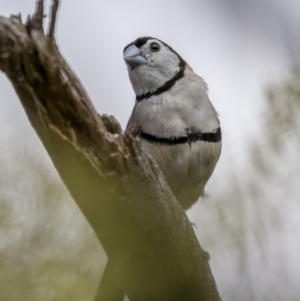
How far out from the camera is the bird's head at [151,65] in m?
3.48

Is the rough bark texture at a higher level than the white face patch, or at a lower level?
lower

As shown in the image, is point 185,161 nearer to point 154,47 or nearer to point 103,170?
point 154,47

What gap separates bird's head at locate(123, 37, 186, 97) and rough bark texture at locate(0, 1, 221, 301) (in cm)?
164

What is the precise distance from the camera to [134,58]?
354 centimetres

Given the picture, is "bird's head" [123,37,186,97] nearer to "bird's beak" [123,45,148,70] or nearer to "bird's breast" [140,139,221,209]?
"bird's beak" [123,45,148,70]

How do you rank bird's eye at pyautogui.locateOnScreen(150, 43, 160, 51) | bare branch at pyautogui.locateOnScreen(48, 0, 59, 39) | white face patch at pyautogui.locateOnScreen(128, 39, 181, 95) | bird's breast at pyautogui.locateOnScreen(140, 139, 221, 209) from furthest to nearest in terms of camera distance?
bird's eye at pyautogui.locateOnScreen(150, 43, 160, 51)
white face patch at pyautogui.locateOnScreen(128, 39, 181, 95)
bird's breast at pyautogui.locateOnScreen(140, 139, 221, 209)
bare branch at pyautogui.locateOnScreen(48, 0, 59, 39)

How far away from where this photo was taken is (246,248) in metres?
1.18

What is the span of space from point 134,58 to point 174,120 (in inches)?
26.8

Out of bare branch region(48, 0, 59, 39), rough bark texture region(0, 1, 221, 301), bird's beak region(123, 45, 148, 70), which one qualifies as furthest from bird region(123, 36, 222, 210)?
bare branch region(48, 0, 59, 39)

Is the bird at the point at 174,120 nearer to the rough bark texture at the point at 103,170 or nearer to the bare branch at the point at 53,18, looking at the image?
the rough bark texture at the point at 103,170

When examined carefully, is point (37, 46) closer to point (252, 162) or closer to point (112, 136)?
point (112, 136)

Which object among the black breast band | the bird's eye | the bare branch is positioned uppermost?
the bird's eye

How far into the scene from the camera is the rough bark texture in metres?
1.53

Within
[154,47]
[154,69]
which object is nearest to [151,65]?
[154,69]
